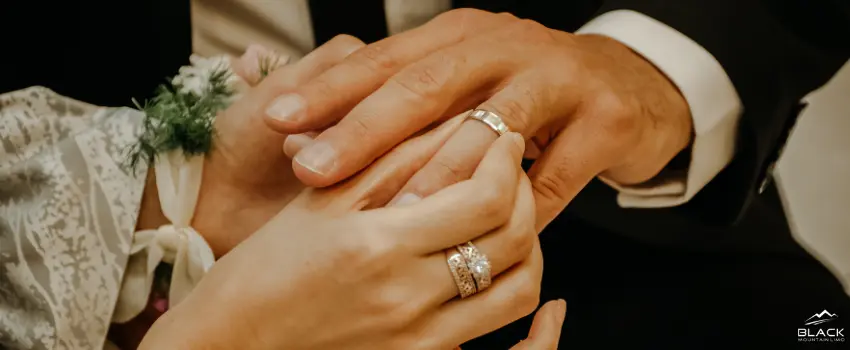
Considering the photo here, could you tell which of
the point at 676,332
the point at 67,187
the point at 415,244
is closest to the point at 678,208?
the point at 676,332

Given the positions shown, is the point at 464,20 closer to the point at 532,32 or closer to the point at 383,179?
the point at 532,32

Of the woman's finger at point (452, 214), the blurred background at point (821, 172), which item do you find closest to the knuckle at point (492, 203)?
the woman's finger at point (452, 214)

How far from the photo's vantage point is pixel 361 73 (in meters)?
0.55

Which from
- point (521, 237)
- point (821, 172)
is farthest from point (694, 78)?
point (821, 172)

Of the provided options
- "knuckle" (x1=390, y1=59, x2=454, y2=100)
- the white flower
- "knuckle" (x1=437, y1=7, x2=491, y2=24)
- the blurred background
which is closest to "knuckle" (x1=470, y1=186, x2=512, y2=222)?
"knuckle" (x1=390, y1=59, x2=454, y2=100)

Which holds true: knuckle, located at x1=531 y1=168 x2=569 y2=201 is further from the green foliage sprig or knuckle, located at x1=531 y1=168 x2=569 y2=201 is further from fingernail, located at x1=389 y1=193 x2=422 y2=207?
the green foliage sprig

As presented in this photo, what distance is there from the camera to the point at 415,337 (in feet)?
1.60

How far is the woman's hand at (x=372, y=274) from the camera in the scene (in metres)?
0.46

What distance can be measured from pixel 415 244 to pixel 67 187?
0.34 meters

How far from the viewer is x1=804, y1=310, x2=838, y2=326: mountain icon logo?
79cm

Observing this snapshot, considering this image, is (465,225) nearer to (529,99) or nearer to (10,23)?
(529,99)

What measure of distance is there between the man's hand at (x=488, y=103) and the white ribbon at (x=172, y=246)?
150 millimetres

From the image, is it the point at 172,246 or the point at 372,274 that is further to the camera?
the point at 172,246

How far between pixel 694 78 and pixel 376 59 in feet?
1.03
